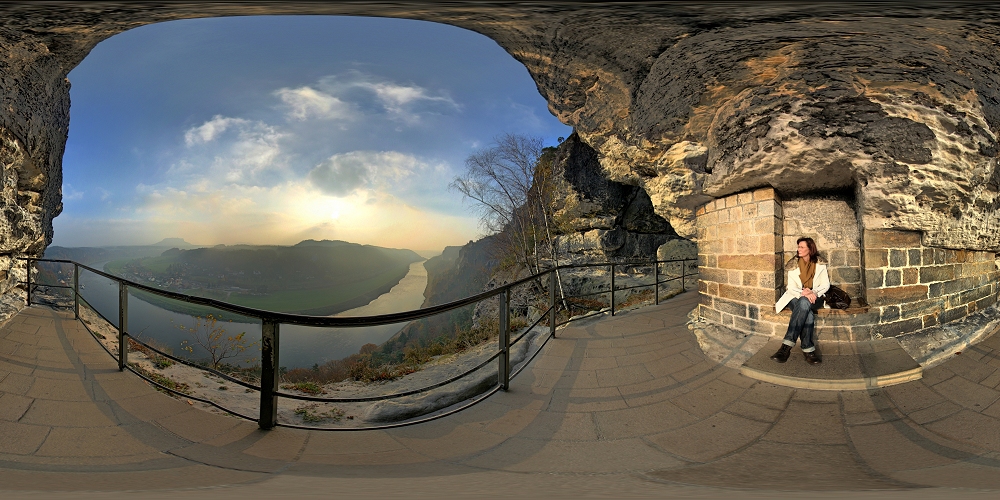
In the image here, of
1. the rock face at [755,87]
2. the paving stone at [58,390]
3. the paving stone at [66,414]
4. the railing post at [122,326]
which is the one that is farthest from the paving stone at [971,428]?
the railing post at [122,326]

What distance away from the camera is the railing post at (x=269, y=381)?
5.88 ft

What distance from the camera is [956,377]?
239 centimetres

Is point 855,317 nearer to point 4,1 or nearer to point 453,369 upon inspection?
point 453,369

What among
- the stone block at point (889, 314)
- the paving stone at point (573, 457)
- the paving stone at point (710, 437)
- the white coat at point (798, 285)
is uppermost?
the white coat at point (798, 285)

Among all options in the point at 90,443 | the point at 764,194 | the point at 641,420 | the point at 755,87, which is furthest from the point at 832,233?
the point at 90,443

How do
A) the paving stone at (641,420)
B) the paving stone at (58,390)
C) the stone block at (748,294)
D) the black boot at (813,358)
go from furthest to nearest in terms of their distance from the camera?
the stone block at (748,294)
the black boot at (813,358)
the paving stone at (58,390)
the paving stone at (641,420)

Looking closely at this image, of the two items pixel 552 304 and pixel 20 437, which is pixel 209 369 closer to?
pixel 20 437

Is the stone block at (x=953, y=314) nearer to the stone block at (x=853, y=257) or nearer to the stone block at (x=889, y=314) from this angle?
the stone block at (x=889, y=314)

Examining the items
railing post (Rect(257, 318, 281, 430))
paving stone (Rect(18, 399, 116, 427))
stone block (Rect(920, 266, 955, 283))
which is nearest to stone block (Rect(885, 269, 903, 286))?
stone block (Rect(920, 266, 955, 283))

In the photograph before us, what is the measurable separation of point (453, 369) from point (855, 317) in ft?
11.9

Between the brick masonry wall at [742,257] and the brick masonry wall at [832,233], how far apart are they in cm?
14

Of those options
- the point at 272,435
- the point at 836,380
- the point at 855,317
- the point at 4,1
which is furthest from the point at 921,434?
the point at 4,1

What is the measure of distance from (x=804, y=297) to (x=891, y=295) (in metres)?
0.81

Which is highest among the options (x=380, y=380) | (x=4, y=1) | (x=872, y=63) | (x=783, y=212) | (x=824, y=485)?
(x=4, y=1)
